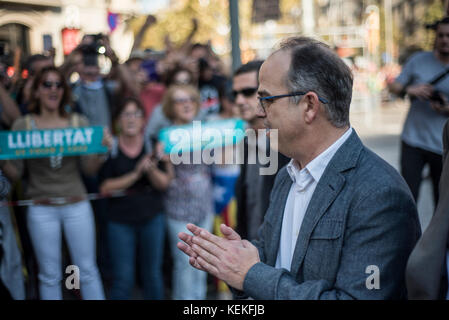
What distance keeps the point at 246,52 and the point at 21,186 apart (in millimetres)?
12298

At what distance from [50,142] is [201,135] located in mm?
1349

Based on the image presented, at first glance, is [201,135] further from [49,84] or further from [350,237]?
[350,237]

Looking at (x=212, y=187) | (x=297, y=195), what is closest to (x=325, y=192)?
(x=297, y=195)

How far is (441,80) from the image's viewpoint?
4047 millimetres

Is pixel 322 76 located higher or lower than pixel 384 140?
higher

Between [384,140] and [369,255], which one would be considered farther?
[384,140]

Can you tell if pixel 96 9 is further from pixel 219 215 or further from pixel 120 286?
pixel 120 286

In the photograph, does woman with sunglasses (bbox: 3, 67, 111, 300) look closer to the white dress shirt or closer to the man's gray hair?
the white dress shirt

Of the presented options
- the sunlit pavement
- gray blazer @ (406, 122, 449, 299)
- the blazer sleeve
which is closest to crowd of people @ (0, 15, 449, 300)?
the blazer sleeve

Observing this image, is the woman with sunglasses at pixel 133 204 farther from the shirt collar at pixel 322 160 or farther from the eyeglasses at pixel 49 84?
the shirt collar at pixel 322 160

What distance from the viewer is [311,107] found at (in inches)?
65.4

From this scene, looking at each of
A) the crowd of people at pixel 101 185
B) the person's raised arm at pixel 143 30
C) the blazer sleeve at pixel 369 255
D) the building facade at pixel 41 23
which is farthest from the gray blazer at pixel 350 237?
the person's raised arm at pixel 143 30

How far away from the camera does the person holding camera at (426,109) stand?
3970 millimetres
